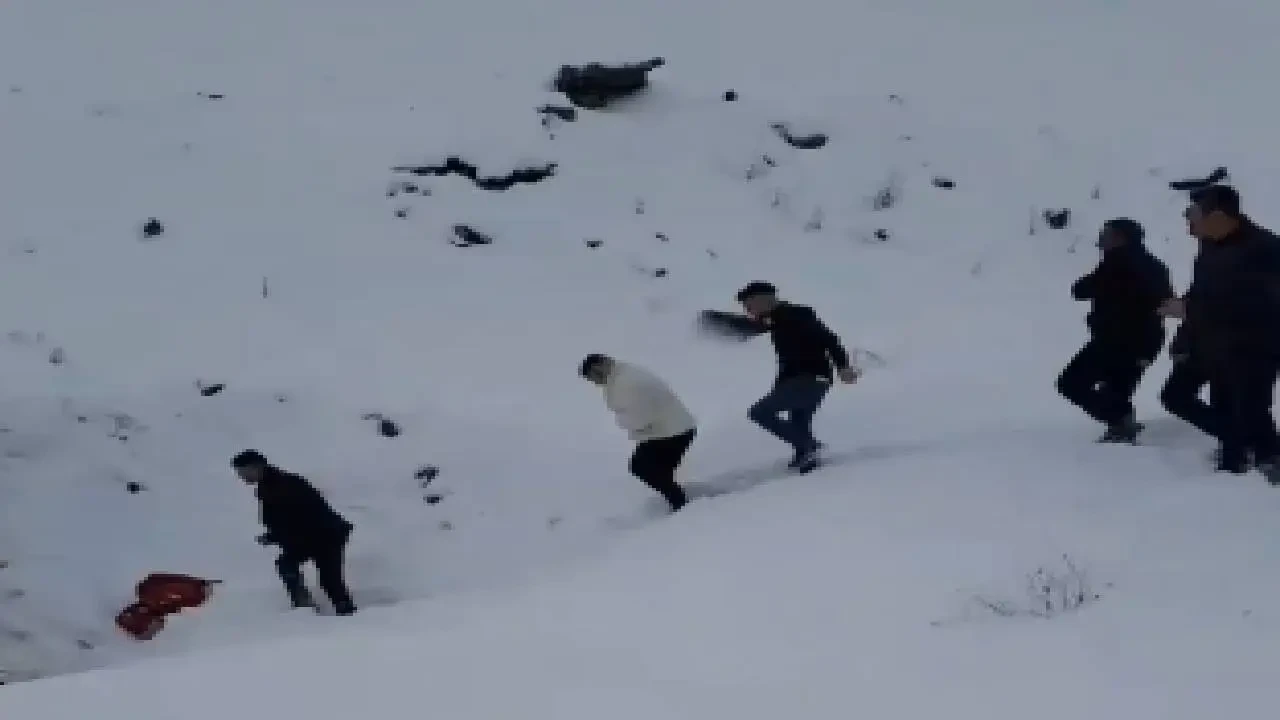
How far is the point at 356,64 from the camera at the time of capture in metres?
17.6

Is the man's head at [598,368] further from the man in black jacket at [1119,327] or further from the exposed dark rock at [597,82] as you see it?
the exposed dark rock at [597,82]

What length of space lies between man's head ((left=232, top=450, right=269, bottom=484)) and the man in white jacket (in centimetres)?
222

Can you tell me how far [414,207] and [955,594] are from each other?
10.0 m

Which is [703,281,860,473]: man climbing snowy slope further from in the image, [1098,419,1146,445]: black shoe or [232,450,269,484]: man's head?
[232,450,269,484]: man's head

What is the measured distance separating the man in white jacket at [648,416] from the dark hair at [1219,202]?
370 cm

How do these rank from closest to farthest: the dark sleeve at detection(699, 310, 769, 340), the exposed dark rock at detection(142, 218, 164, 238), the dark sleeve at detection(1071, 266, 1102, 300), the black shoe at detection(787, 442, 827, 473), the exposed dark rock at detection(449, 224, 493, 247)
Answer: the dark sleeve at detection(1071, 266, 1102, 300), the black shoe at detection(787, 442, 827, 473), the dark sleeve at detection(699, 310, 769, 340), the exposed dark rock at detection(142, 218, 164, 238), the exposed dark rock at detection(449, 224, 493, 247)

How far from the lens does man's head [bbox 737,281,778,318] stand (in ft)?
27.6

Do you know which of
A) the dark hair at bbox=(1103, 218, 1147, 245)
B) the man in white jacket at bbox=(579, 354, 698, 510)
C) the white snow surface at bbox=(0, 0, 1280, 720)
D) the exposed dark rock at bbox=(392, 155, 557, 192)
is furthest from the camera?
the exposed dark rock at bbox=(392, 155, 557, 192)

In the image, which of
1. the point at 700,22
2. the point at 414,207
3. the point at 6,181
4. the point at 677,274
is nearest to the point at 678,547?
the point at 677,274

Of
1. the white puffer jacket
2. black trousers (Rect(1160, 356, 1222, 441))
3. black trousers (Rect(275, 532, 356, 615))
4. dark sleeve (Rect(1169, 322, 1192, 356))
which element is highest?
dark sleeve (Rect(1169, 322, 1192, 356))

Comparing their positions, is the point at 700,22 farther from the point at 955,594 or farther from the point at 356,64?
the point at 955,594

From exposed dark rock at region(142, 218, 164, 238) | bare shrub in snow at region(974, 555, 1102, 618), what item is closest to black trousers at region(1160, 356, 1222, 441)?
bare shrub in snow at region(974, 555, 1102, 618)

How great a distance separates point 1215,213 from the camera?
20.4 ft

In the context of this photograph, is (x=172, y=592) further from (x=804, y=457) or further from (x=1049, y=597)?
(x=1049, y=597)
